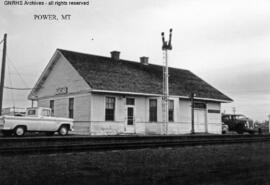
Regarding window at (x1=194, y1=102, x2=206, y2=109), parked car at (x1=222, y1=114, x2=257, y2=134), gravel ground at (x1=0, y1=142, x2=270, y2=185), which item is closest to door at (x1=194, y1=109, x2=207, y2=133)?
window at (x1=194, y1=102, x2=206, y2=109)

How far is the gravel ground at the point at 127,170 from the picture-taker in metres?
7.82

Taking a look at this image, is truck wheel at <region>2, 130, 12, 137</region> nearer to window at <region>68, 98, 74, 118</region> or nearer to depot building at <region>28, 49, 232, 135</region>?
depot building at <region>28, 49, 232, 135</region>

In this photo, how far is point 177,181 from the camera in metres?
8.02

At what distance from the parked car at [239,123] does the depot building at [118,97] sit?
8.22 ft

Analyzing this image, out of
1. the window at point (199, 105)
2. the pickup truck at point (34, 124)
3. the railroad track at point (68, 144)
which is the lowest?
the railroad track at point (68, 144)

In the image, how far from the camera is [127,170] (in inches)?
359

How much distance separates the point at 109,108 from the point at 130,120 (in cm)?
219

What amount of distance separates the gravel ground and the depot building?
14.2m

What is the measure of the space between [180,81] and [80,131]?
1192 centimetres

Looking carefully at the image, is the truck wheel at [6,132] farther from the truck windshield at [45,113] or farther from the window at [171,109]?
the window at [171,109]

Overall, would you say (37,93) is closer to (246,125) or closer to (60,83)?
(60,83)

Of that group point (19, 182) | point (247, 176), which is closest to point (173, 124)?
point (247, 176)

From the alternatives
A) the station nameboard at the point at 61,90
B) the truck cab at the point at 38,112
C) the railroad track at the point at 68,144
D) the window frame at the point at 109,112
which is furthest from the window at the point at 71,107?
the railroad track at the point at 68,144

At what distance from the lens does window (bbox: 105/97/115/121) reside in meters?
26.9
